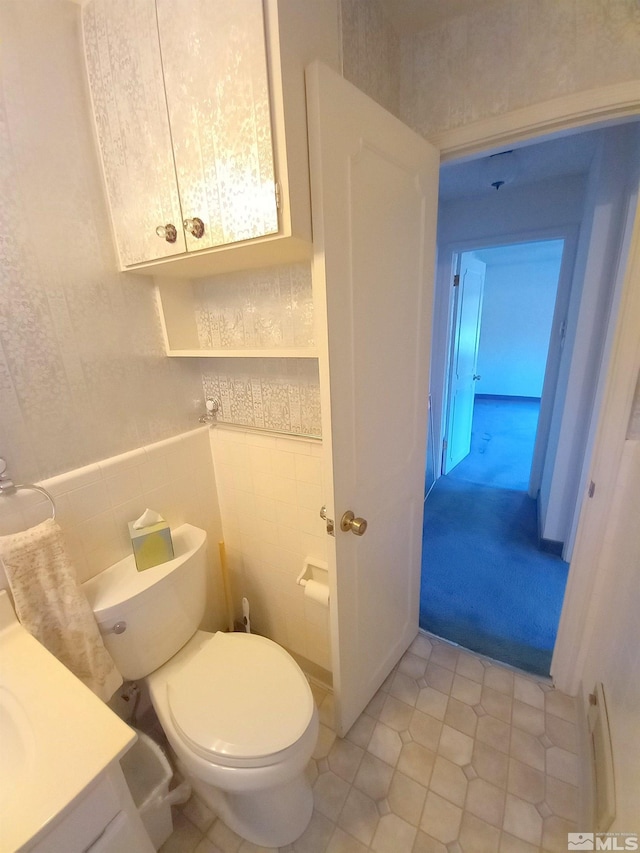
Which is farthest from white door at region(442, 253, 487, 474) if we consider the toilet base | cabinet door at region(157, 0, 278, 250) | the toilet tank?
the toilet base

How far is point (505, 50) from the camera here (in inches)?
38.1

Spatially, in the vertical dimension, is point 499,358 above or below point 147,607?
above

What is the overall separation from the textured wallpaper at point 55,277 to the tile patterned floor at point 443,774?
1.25 meters

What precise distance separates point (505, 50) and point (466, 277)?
1.97 meters

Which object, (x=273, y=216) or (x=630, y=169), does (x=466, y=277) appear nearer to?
(x=630, y=169)

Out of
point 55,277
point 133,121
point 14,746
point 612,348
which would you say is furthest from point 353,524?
point 133,121

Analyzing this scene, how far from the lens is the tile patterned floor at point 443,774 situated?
3.39 feet

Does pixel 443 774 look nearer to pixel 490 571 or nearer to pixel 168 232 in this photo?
pixel 490 571

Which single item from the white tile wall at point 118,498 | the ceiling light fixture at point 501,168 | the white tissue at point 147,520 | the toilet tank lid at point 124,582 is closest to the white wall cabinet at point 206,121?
the white tile wall at point 118,498

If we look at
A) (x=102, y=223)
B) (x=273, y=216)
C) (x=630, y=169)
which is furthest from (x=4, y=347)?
(x=630, y=169)

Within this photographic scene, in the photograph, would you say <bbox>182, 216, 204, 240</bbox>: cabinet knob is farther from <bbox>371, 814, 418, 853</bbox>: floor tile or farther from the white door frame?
<bbox>371, 814, 418, 853</bbox>: floor tile

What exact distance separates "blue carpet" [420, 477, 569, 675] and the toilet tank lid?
126 centimetres

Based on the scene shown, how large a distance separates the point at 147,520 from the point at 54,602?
0.95ft

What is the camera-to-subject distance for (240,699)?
3.26 ft
